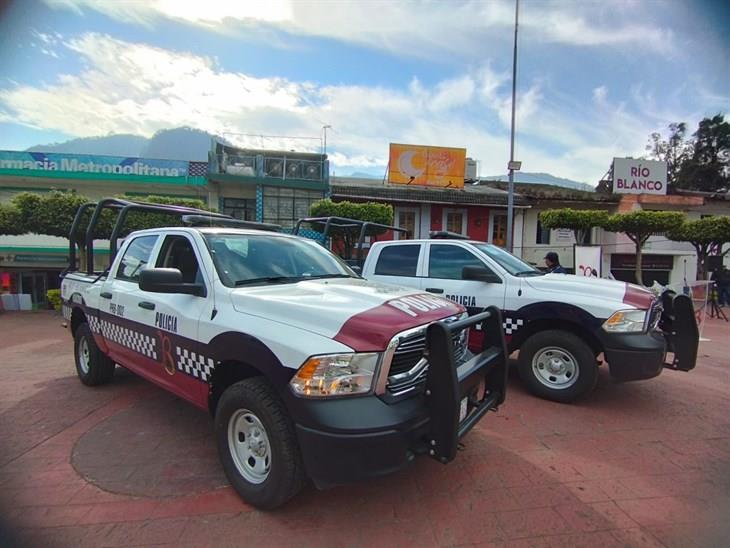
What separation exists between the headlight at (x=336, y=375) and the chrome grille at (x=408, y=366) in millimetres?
158

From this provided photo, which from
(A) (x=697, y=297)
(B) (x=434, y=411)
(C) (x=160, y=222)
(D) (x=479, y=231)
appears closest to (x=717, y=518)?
(B) (x=434, y=411)

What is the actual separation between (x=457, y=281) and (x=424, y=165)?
653 inches

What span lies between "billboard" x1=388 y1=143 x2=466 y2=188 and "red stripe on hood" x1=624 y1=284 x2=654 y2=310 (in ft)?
55.3

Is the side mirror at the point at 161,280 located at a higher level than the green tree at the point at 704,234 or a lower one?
lower

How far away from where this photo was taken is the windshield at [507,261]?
497cm

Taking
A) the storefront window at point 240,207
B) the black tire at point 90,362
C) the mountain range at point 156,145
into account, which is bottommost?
the black tire at point 90,362

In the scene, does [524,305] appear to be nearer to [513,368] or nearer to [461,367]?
[513,368]

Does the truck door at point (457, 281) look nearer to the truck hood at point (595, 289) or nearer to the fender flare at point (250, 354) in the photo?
the truck hood at point (595, 289)

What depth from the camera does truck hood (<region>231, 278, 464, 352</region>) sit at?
2188 millimetres

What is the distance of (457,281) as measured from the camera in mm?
5172

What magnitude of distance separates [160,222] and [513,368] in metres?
12.5

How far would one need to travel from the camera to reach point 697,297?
8945mm

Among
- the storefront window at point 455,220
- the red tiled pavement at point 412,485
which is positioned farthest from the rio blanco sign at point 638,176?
the red tiled pavement at point 412,485

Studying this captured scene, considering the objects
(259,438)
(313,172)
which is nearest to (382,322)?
(259,438)
